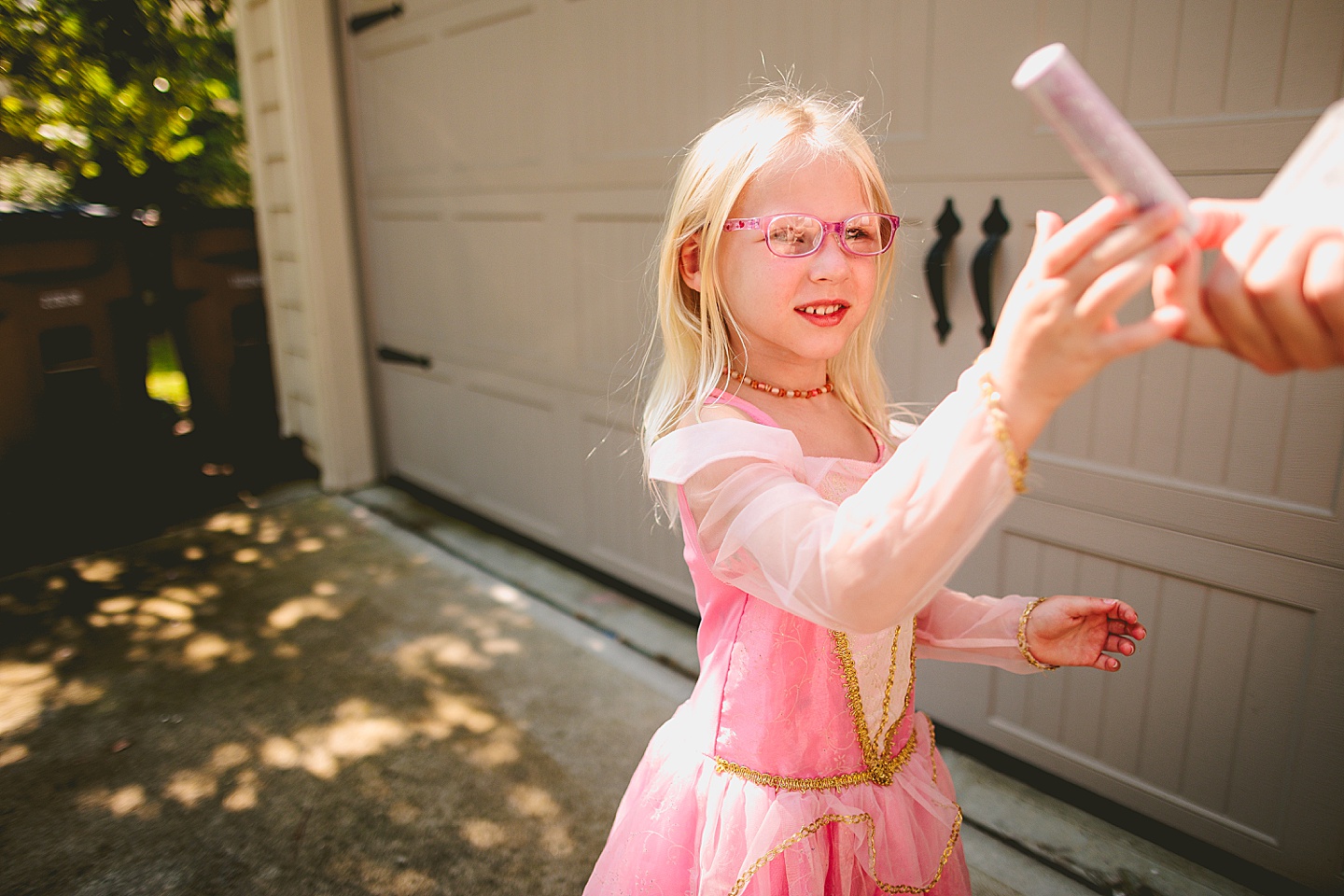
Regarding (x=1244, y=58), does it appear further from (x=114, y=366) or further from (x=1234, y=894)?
(x=114, y=366)

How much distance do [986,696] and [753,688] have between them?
1.50 meters

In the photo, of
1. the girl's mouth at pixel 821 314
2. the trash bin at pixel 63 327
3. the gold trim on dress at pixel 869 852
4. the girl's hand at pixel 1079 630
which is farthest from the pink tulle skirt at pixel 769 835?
the trash bin at pixel 63 327

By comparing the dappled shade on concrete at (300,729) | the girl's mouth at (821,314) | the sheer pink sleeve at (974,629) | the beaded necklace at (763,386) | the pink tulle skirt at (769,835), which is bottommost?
the dappled shade on concrete at (300,729)

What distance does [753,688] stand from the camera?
A: 1.12 meters

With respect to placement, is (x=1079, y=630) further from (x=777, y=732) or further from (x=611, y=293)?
(x=611, y=293)

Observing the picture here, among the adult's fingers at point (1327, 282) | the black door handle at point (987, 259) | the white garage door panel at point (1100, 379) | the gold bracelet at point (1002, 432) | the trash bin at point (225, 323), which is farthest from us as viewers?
the trash bin at point (225, 323)

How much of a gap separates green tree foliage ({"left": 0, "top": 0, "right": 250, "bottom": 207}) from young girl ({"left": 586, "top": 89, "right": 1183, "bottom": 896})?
18.9 ft

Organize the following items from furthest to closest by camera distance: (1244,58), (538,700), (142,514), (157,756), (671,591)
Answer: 1. (142,514)
2. (671,591)
3. (538,700)
4. (157,756)
5. (1244,58)

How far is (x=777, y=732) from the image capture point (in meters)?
1.12

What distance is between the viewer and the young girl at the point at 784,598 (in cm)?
99

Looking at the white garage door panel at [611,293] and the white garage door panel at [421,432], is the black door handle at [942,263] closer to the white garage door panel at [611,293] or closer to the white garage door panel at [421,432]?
the white garage door panel at [611,293]

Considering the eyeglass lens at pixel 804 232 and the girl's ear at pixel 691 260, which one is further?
the girl's ear at pixel 691 260

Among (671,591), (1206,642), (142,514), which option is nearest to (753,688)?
(1206,642)

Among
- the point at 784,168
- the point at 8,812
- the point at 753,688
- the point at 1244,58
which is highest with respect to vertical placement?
the point at 1244,58
